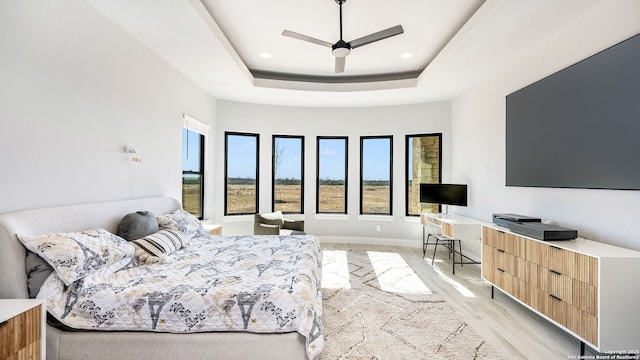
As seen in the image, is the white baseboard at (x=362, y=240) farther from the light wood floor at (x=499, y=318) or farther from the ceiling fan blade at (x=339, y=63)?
the ceiling fan blade at (x=339, y=63)

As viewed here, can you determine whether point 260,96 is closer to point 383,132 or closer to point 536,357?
point 383,132

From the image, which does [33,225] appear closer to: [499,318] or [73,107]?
[73,107]

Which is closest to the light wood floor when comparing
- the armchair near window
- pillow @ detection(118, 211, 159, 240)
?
the armchair near window

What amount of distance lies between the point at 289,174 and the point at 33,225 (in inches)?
166

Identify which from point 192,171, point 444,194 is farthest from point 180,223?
point 444,194

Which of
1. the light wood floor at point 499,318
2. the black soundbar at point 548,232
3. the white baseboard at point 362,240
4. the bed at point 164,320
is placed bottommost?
the light wood floor at point 499,318

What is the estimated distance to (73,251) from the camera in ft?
5.84

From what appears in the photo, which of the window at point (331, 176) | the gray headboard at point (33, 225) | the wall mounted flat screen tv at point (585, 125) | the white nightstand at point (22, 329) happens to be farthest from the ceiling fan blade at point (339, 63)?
the white nightstand at point (22, 329)

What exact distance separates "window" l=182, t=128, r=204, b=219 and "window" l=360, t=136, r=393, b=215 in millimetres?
3003

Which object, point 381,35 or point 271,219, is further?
point 271,219

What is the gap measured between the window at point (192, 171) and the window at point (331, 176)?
2231mm

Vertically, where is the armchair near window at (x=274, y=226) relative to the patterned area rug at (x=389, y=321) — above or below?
above

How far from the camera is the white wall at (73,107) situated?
1.87m

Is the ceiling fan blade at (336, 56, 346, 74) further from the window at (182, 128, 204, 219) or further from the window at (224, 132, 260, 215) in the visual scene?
the window at (224, 132, 260, 215)
